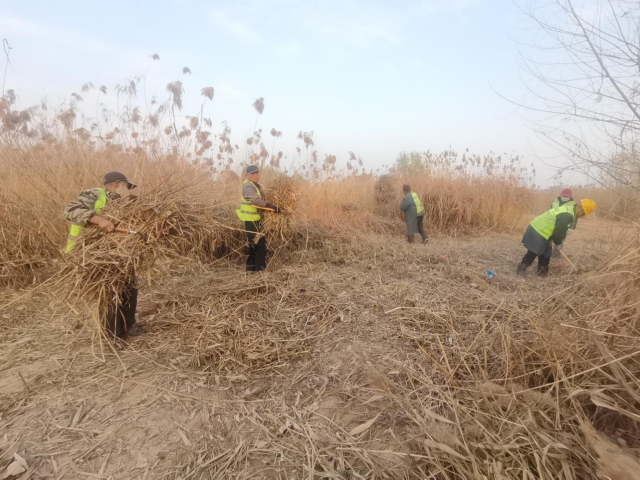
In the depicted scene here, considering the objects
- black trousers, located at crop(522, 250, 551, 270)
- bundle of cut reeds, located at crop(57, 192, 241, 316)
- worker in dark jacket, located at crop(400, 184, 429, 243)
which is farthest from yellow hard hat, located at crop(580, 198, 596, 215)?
bundle of cut reeds, located at crop(57, 192, 241, 316)

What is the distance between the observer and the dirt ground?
1.66m

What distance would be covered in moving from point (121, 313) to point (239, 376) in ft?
4.10

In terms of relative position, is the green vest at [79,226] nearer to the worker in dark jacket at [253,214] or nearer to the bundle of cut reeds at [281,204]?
the worker in dark jacket at [253,214]

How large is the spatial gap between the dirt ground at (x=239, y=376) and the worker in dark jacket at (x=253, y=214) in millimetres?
642

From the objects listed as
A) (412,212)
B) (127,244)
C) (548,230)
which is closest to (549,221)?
(548,230)

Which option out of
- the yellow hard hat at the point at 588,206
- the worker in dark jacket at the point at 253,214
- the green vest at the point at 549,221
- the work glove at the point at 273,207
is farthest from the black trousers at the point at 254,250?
the yellow hard hat at the point at 588,206

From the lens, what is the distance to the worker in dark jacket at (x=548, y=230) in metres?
4.51

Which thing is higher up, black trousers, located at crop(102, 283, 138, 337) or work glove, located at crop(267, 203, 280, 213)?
work glove, located at crop(267, 203, 280, 213)

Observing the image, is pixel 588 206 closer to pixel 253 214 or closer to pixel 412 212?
pixel 412 212

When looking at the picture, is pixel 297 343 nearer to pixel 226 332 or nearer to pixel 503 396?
pixel 226 332

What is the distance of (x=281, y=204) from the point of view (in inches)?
181

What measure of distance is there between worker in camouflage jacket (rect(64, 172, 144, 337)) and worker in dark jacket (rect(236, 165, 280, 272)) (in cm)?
163

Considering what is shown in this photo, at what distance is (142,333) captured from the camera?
2.87 meters

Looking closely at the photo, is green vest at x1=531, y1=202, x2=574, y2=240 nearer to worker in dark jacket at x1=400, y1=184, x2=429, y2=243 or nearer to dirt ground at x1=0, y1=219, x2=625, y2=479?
dirt ground at x1=0, y1=219, x2=625, y2=479
